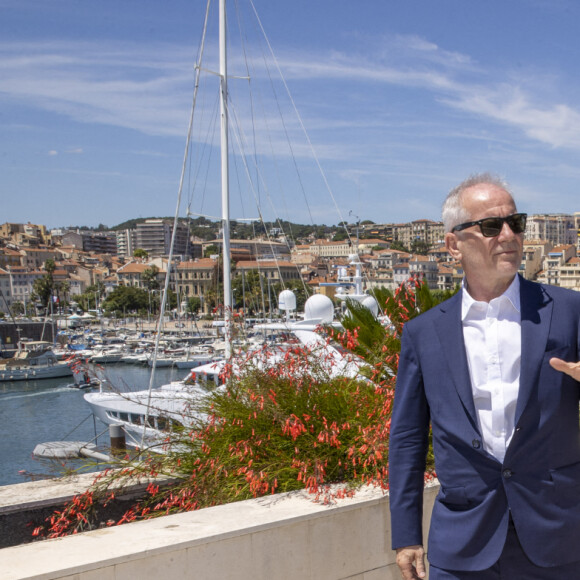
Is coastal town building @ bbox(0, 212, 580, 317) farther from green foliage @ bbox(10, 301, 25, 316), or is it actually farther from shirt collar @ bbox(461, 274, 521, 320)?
shirt collar @ bbox(461, 274, 521, 320)

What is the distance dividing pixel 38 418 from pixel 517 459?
35.2m

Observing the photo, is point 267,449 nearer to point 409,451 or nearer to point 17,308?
point 409,451

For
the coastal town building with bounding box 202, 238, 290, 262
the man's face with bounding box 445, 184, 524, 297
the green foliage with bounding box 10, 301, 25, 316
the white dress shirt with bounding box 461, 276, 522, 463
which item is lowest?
the green foliage with bounding box 10, 301, 25, 316

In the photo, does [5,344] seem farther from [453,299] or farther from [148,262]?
[148,262]

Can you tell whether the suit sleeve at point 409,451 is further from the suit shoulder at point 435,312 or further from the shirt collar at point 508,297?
the shirt collar at point 508,297

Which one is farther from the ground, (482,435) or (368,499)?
(482,435)

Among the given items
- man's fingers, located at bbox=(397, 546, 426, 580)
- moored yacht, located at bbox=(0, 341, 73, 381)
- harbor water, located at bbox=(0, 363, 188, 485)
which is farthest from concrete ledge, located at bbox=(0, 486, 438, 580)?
moored yacht, located at bbox=(0, 341, 73, 381)

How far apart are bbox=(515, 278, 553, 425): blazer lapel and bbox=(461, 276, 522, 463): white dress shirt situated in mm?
27

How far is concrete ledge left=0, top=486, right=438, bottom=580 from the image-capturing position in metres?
2.09

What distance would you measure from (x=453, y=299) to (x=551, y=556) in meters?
0.73

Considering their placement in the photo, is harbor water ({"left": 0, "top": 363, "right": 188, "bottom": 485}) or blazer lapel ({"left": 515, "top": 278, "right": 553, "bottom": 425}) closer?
blazer lapel ({"left": 515, "top": 278, "right": 553, "bottom": 425})

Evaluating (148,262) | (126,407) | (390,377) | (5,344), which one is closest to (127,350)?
(5,344)

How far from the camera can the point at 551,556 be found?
1697 millimetres

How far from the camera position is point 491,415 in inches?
70.0
